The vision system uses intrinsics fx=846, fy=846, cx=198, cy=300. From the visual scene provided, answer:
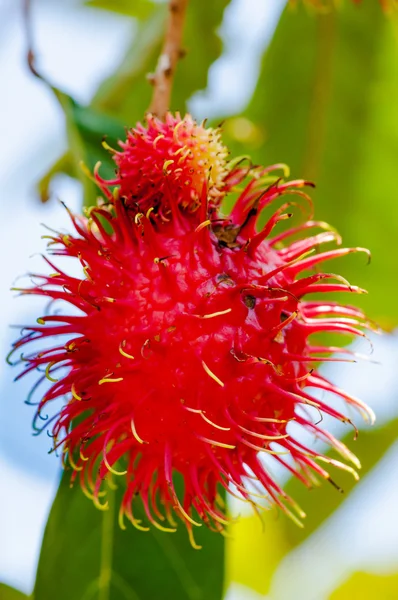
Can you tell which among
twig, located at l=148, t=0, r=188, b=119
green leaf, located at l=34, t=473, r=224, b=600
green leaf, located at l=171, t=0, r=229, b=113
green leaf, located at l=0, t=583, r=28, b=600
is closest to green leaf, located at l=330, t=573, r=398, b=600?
green leaf, located at l=34, t=473, r=224, b=600

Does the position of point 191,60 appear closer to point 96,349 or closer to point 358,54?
point 358,54

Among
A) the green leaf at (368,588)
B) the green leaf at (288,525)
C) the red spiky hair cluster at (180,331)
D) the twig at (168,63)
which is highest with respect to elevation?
the twig at (168,63)

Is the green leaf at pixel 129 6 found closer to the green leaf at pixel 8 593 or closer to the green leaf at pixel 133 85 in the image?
the green leaf at pixel 133 85

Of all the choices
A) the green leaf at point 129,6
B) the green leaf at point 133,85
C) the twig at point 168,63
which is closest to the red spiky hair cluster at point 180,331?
the twig at point 168,63

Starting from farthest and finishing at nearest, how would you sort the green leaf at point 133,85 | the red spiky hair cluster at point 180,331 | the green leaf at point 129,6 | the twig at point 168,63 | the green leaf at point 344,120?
the green leaf at point 129,6
the green leaf at point 344,120
the green leaf at point 133,85
the twig at point 168,63
the red spiky hair cluster at point 180,331

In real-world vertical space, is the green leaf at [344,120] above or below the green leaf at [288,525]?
above

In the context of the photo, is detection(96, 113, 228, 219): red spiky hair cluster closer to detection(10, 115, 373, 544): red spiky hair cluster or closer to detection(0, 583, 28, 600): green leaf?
detection(10, 115, 373, 544): red spiky hair cluster

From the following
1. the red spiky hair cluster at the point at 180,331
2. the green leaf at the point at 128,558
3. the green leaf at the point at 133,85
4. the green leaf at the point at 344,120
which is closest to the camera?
the red spiky hair cluster at the point at 180,331

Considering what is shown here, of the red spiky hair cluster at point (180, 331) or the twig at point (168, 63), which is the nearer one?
the red spiky hair cluster at point (180, 331)

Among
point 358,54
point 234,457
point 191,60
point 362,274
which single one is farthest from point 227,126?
point 234,457
